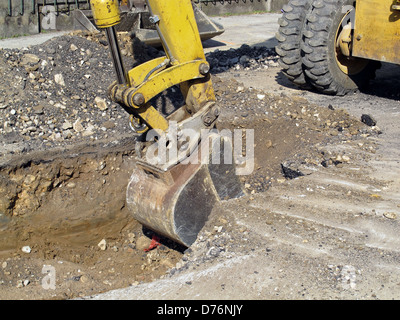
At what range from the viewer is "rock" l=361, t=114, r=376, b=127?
4.99m

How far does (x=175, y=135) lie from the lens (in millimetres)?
3531

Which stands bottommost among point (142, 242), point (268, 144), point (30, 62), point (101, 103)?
point (142, 242)

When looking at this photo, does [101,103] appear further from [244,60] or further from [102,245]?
[244,60]

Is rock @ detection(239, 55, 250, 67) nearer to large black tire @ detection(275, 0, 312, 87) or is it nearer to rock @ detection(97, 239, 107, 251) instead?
large black tire @ detection(275, 0, 312, 87)

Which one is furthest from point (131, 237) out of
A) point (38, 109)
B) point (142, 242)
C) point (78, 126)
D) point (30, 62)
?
point (30, 62)

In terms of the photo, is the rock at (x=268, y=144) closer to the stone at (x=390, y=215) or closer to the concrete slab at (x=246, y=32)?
the stone at (x=390, y=215)

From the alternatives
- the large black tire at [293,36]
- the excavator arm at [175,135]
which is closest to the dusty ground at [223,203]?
the excavator arm at [175,135]

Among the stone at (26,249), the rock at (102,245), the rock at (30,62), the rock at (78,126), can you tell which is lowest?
the rock at (102,245)

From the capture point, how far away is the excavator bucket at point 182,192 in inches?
138

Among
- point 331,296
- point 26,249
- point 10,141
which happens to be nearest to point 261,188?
point 331,296

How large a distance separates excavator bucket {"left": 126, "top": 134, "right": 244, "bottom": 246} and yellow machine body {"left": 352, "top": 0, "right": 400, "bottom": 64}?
8.29 feet

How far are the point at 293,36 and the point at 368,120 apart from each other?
5.10ft

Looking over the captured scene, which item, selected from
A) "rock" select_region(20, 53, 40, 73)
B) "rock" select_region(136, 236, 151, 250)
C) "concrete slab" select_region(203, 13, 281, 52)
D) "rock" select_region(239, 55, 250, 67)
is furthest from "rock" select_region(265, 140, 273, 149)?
"concrete slab" select_region(203, 13, 281, 52)

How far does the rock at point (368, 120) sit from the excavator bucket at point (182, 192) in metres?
1.97
